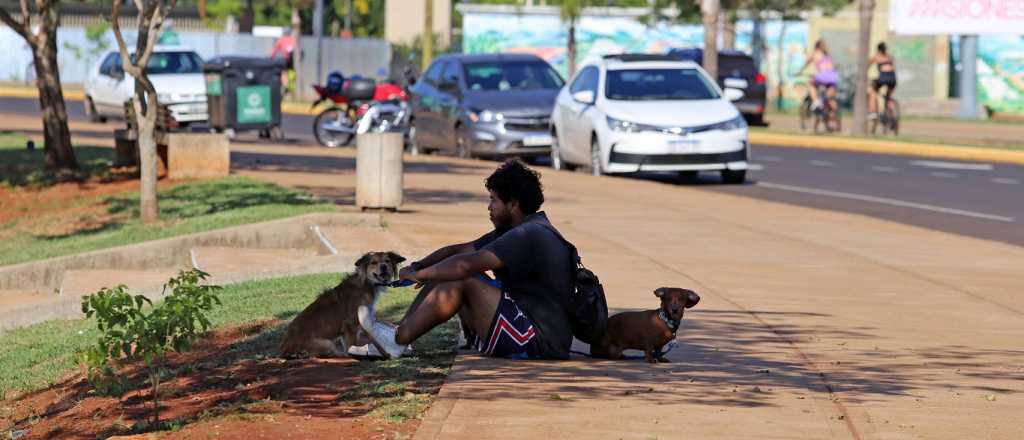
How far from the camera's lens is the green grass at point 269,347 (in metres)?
8.05

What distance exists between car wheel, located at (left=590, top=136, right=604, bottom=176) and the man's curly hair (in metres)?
13.8

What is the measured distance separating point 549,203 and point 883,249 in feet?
13.8

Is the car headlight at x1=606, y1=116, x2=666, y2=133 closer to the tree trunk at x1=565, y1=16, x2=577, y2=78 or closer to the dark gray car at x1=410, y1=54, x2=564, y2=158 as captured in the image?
the dark gray car at x1=410, y1=54, x2=564, y2=158

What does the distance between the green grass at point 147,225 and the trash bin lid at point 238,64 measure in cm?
898

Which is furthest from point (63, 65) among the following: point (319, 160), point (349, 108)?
point (319, 160)

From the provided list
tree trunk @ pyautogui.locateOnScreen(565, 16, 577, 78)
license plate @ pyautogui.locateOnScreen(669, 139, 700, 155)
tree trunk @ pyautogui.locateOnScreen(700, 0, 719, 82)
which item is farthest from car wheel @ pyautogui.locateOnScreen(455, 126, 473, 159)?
tree trunk @ pyautogui.locateOnScreen(565, 16, 577, 78)

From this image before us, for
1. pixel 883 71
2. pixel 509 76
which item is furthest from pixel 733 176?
pixel 883 71

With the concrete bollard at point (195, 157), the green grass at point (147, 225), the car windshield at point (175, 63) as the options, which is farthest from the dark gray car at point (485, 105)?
the car windshield at point (175, 63)

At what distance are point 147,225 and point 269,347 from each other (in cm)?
779

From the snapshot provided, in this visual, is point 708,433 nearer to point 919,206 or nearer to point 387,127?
point 919,206

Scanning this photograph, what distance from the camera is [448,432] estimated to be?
7059 millimetres

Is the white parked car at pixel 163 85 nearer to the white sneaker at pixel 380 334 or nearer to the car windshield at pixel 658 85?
the car windshield at pixel 658 85

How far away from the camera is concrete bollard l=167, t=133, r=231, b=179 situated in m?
20.7

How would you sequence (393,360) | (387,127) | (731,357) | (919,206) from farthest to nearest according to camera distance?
(387,127) < (919,206) < (731,357) < (393,360)
